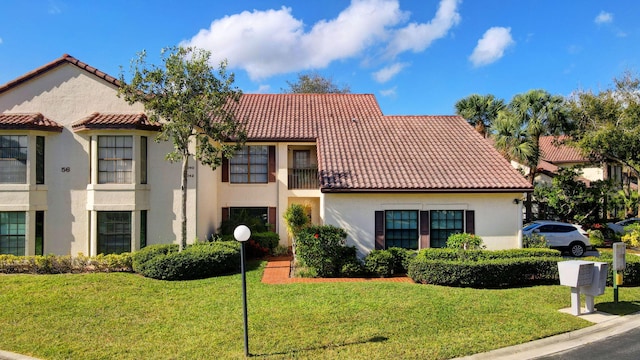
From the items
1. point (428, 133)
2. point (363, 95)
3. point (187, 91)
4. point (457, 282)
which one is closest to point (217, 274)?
point (187, 91)

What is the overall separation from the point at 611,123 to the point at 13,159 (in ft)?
104

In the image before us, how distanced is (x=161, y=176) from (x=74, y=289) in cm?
529

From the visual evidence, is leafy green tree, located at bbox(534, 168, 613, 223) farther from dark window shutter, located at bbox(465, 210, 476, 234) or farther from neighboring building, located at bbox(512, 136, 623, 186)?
dark window shutter, located at bbox(465, 210, 476, 234)

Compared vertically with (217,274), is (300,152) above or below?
above

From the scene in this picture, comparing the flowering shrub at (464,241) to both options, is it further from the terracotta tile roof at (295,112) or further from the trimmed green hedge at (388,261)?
the terracotta tile roof at (295,112)

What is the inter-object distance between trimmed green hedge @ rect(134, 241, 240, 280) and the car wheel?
1554 centimetres

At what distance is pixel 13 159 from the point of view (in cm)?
1462

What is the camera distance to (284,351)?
7.21 m

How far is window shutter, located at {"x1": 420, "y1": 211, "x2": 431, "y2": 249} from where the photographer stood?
15.0 m

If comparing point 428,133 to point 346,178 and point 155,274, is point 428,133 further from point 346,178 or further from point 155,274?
point 155,274

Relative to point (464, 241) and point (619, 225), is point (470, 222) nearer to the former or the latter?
point (464, 241)

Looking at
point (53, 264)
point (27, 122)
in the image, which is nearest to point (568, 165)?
point (53, 264)

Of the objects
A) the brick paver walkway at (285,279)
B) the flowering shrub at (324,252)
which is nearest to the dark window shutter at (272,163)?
the brick paver walkway at (285,279)

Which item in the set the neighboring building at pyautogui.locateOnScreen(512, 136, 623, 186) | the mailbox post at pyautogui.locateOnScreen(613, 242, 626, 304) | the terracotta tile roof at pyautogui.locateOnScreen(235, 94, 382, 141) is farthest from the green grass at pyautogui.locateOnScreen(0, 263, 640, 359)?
the neighboring building at pyautogui.locateOnScreen(512, 136, 623, 186)
